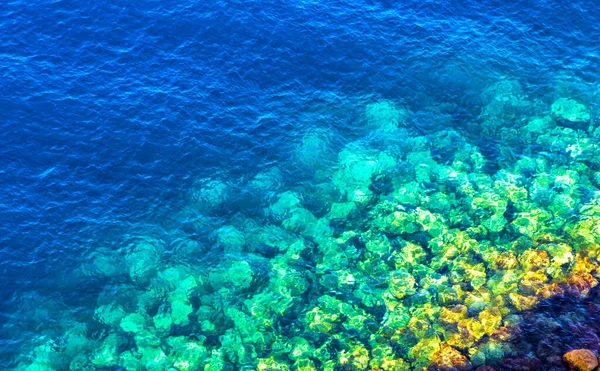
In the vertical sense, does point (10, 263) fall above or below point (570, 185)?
below

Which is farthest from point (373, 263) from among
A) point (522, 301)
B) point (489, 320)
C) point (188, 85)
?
point (188, 85)

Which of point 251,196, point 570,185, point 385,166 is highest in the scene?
point 570,185

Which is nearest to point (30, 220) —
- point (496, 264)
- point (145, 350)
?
point (145, 350)

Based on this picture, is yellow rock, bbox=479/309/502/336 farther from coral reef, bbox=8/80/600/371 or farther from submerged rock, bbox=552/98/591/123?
submerged rock, bbox=552/98/591/123

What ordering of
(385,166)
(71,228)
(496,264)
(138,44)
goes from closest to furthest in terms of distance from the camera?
(496,264) < (71,228) < (385,166) < (138,44)

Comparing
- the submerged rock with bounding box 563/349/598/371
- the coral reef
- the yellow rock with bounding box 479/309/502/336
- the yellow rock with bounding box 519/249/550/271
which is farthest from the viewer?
the yellow rock with bounding box 519/249/550/271

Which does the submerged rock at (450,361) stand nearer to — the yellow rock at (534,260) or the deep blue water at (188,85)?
the yellow rock at (534,260)

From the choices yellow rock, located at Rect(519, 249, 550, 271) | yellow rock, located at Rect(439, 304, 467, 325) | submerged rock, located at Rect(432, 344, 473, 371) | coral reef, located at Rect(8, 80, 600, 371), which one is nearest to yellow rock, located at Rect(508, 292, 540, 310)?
coral reef, located at Rect(8, 80, 600, 371)

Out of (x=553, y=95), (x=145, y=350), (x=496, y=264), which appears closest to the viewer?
(x=145, y=350)

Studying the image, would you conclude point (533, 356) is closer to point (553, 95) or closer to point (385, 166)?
point (385, 166)
